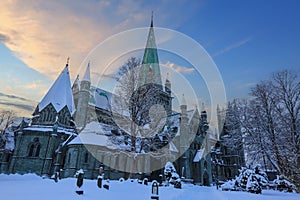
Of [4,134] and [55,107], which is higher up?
[55,107]

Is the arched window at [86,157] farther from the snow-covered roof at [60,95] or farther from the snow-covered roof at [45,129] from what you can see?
the snow-covered roof at [60,95]

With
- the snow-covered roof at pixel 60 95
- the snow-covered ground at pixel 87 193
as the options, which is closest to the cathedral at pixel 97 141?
the snow-covered roof at pixel 60 95

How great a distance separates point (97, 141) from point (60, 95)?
12120 mm

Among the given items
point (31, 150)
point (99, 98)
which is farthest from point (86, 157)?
point (99, 98)

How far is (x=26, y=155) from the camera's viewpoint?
92.1ft

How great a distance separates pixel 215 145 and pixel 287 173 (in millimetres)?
28839

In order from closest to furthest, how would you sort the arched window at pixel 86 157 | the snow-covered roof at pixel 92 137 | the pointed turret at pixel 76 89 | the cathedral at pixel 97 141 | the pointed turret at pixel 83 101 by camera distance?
the cathedral at pixel 97 141
the arched window at pixel 86 157
the snow-covered roof at pixel 92 137
the pointed turret at pixel 83 101
the pointed turret at pixel 76 89

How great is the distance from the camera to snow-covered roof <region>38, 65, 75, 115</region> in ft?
108

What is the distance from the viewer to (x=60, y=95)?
3422 cm

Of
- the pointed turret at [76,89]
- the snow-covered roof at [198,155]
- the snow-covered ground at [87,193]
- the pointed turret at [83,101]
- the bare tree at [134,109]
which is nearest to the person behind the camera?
the snow-covered ground at [87,193]

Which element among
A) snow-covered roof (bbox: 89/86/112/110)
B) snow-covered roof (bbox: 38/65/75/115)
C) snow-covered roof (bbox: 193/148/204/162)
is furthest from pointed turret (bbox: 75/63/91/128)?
snow-covered roof (bbox: 193/148/204/162)

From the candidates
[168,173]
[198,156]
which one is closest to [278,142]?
[168,173]

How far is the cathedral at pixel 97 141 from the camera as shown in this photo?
66.2 ft

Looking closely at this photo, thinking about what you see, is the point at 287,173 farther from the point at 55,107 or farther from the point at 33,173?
the point at 55,107
